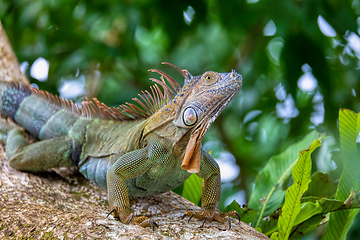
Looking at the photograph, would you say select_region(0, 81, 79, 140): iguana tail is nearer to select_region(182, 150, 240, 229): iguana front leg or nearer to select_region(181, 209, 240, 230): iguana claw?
select_region(182, 150, 240, 229): iguana front leg

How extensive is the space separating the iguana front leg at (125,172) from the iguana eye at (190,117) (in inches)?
11.3

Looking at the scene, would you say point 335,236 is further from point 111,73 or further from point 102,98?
point 111,73

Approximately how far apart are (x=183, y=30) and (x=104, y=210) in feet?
8.70

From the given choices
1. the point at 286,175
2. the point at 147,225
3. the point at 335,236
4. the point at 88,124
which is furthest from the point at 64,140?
the point at 335,236

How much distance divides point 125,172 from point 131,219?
0.35 meters

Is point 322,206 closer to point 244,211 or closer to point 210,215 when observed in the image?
point 244,211

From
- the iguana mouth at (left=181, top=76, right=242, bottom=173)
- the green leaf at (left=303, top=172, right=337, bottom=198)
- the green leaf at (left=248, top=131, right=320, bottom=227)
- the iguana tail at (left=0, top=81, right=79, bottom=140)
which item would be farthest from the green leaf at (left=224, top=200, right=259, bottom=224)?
the iguana tail at (left=0, top=81, right=79, bottom=140)

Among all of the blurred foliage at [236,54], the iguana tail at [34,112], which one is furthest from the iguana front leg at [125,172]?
the blurred foliage at [236,54]

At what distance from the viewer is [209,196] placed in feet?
10.0

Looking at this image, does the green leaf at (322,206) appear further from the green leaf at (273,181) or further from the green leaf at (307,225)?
the green leaf at (273,181)

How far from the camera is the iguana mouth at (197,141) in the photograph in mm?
2744

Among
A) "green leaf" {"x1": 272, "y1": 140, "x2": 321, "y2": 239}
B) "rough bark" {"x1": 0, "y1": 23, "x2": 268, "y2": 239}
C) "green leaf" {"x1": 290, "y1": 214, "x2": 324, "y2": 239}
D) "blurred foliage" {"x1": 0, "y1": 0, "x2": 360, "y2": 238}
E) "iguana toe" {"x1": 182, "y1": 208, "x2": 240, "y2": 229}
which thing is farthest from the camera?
"blurred foliage" {"x1": 0, "y1": 0, "x2": 360, "y2": 238}

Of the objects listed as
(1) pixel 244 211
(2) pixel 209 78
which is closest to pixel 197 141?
(2) pixel 209 78

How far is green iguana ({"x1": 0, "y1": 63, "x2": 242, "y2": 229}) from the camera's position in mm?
2830
